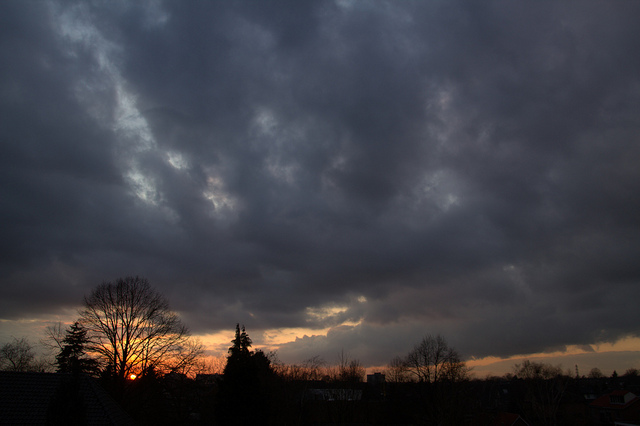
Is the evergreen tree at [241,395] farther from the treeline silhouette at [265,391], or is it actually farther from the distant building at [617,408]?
the distant building at [617,408]

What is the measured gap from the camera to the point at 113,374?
1683 inches

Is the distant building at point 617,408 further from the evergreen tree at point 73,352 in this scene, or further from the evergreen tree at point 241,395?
the evergreen tree at point 73,352

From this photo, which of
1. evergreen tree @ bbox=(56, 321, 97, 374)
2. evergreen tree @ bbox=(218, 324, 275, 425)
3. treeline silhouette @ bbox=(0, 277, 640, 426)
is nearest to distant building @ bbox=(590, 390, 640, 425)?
treeline silhouette @ bbox=(0, 277, 640, 426)

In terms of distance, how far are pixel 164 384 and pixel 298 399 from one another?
3302 cm

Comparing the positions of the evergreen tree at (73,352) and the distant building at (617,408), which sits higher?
the evergreen tree at (73,352)

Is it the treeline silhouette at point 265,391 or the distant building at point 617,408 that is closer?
the treeline silhouette at point 265,391

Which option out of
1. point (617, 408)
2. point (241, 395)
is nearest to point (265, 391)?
point (241, 395)

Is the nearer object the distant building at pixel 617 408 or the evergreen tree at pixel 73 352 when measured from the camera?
the evergreen tree at pixel 73 352

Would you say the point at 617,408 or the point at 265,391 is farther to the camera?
the point at 617,408

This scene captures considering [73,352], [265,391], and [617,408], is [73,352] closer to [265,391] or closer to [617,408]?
[265,391]

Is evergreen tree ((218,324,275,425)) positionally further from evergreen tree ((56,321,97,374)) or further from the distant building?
the distant building

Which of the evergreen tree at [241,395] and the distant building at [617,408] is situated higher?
the evergreen tree at [241,395]

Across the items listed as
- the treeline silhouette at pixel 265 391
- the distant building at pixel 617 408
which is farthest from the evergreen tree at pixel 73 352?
the distant building at pixel 617 408

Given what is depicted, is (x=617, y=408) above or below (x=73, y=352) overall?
below
